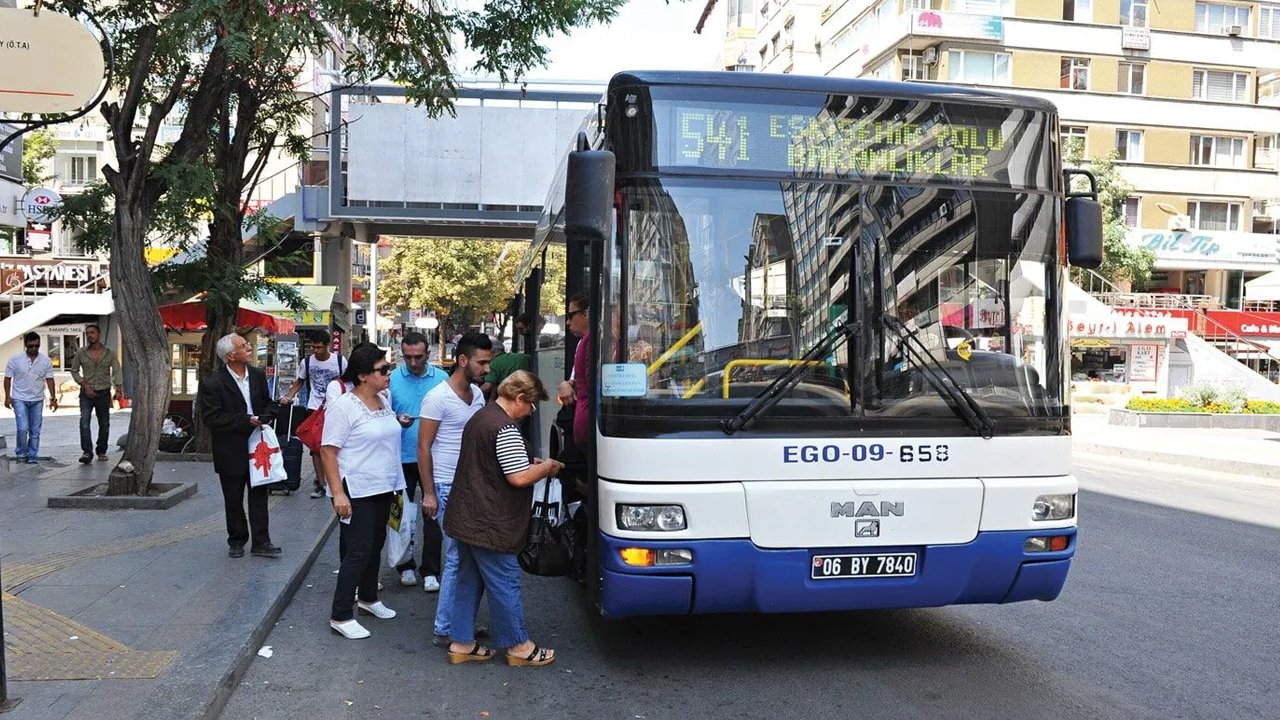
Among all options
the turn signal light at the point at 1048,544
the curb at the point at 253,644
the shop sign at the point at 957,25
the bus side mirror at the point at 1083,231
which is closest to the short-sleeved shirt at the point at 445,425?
the curb at the point at 253,644

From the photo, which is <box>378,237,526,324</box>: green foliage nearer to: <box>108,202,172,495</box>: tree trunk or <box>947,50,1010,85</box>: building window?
<box>947,50,1010,85</box>: building window

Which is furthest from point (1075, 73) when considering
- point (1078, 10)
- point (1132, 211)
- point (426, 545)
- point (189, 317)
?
point (426, 545)

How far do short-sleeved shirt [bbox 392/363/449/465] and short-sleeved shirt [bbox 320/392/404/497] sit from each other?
4.38ft

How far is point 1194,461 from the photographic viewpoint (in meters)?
18.0

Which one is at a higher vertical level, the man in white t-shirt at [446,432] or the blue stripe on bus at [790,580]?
the man in white t-shirt at [446,432]

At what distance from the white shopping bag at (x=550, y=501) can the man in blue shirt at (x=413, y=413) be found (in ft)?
4.99

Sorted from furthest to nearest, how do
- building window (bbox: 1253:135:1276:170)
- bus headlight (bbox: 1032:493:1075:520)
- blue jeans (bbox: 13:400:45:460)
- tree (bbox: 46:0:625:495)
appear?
building window (bbox: 1253:135:1276:170) → blue jeans (bbox: 13:400:45:460) → tree (bbox: 46:0:625:495) → bus headlight (bbox: 1032:493:1075:520)

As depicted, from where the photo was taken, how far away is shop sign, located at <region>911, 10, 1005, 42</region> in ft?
143

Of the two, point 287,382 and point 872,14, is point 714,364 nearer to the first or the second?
point 287,382

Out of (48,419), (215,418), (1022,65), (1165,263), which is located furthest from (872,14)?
(215,418)

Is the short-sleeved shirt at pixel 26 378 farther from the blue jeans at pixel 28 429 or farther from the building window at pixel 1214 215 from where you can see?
the building window at pixel 1214 215

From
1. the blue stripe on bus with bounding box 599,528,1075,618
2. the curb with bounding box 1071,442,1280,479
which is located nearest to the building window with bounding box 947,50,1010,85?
the curb with bounding box 1071,442,1280,479

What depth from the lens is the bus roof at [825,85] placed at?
553cm

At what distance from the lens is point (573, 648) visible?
6266 millimetres
